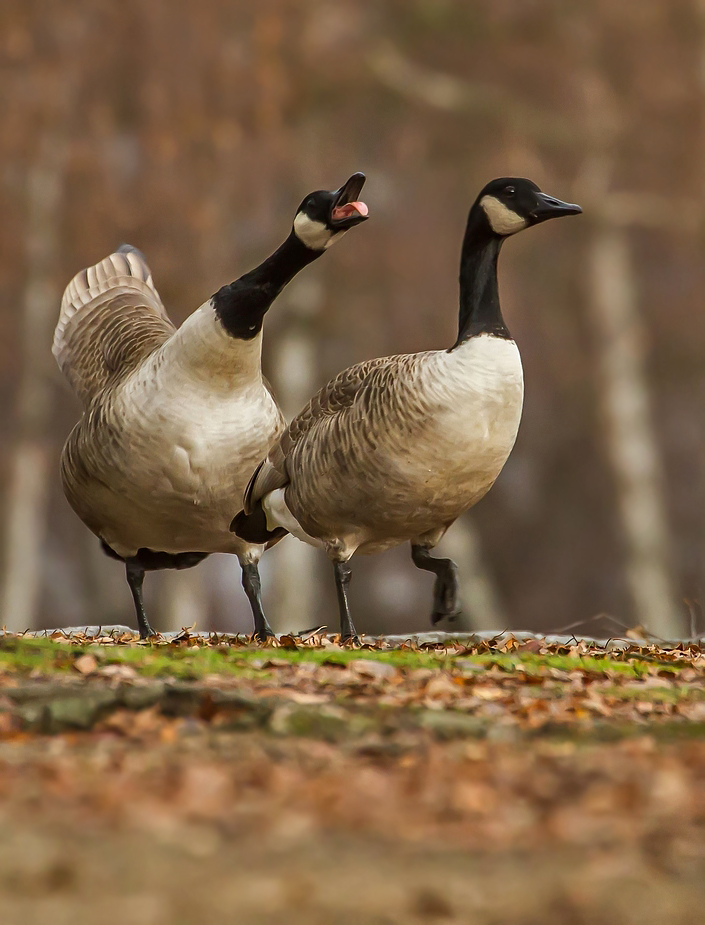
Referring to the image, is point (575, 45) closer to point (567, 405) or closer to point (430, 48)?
point (430, 48)

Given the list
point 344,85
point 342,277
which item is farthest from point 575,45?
point 342,277

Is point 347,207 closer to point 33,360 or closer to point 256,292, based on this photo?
point 256,292

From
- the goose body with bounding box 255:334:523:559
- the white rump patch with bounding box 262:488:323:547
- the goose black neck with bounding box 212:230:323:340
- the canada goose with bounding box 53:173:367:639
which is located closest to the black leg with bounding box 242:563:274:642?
the canada goose with bounding box 53:173:367:639

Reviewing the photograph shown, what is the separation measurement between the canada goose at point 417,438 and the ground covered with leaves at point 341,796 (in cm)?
178

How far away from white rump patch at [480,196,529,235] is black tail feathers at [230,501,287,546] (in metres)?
2.34

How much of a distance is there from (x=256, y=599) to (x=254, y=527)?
53 centimetres

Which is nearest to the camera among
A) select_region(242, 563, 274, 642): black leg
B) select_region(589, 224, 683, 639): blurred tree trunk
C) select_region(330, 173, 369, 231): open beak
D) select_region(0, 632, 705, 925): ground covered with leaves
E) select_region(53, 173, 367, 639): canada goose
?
select_region(0, 632, 705, 925): ground covered with leaves

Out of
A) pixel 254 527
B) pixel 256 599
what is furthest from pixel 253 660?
pixel 256 599

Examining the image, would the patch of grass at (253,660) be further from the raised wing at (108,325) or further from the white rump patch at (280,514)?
the raised wing at (108,325)

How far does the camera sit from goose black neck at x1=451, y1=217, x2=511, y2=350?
7.75 m

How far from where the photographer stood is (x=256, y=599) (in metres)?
8.95

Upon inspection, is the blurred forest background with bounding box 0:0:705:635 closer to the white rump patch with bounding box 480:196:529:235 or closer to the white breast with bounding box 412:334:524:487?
the white rump patch with bounding box 480:196:529:235

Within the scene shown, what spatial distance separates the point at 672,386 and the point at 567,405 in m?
1.98

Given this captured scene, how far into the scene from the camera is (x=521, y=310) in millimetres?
21766
